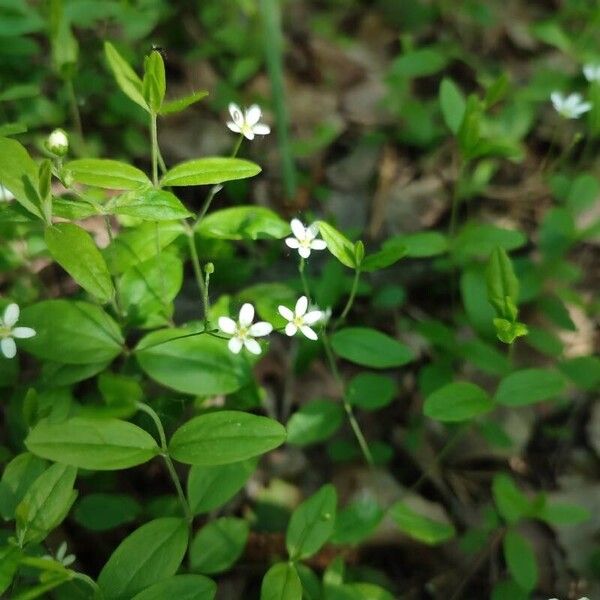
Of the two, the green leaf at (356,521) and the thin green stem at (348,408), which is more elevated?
the thin green stem at (348,408)

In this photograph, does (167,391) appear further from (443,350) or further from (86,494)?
(443,350)

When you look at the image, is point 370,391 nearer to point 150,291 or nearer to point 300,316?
point 300,316

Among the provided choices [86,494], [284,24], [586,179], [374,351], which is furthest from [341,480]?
[284,24]

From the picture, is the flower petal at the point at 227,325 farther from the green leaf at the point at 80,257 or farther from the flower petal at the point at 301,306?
the green leaf at the point at 80,257

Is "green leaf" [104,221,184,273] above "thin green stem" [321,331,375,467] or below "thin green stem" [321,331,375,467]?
above

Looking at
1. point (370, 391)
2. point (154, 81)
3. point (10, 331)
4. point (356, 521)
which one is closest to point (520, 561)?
point (356, 521)

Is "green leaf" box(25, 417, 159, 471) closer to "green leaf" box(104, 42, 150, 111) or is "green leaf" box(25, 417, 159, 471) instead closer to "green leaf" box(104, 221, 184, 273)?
"green leaf" box(104, 221, 184, 273)

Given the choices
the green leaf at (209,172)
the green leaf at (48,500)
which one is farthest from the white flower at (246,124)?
the green leaf at (48,500)

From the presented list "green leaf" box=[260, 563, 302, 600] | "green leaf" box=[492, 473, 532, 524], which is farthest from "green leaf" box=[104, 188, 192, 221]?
"green leaf" box=[492, 473, 532, 524]
